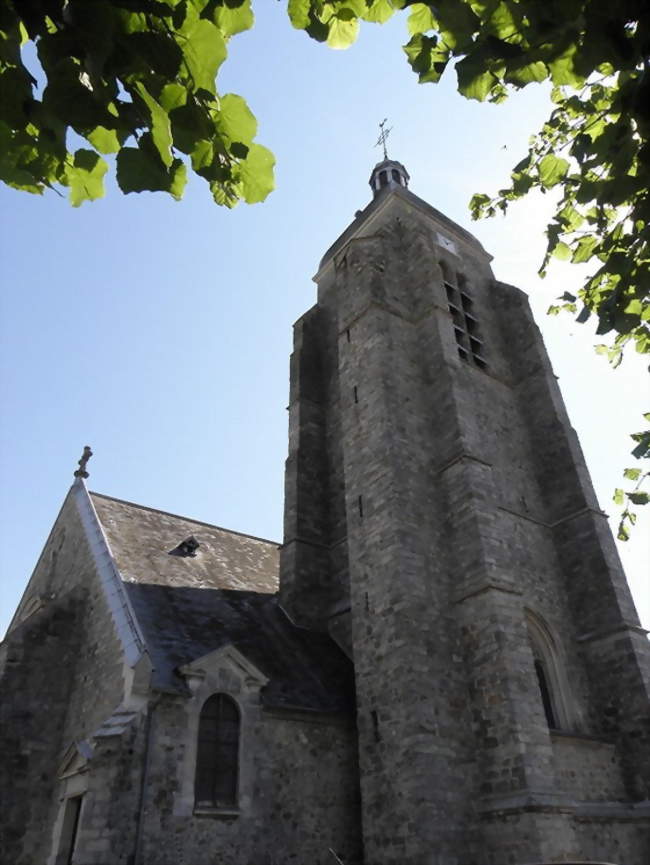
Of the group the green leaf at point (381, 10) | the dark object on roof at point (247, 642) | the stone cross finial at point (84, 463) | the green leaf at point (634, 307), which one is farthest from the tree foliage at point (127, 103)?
the stone cross finial at point (84, 463)

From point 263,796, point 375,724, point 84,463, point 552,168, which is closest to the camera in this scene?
point 552,168

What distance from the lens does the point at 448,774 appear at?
36.7ft

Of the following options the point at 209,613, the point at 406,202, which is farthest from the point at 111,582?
the point at 406,202

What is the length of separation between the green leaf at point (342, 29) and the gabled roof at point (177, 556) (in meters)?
12.2

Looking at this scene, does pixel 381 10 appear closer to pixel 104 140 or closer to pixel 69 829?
pixel 104 140

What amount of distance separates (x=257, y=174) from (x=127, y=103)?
634 mm

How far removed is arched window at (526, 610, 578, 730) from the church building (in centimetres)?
5

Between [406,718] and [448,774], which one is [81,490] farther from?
[448,774]

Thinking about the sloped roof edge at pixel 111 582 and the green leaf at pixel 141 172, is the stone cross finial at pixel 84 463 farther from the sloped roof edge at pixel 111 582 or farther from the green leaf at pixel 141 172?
the green leaf at pixel 141 172

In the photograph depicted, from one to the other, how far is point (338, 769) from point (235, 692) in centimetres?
273

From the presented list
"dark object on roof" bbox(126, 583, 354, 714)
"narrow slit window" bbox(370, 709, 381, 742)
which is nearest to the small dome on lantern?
"dark object on roof" bbox(126, 583, 354, 714)

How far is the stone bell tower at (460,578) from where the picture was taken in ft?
36.3

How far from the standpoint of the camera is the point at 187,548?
54.4 ft

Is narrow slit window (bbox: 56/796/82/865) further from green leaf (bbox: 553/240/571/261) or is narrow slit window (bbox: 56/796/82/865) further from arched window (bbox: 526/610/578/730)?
green leaf (bbox: 553/240/571/261)
